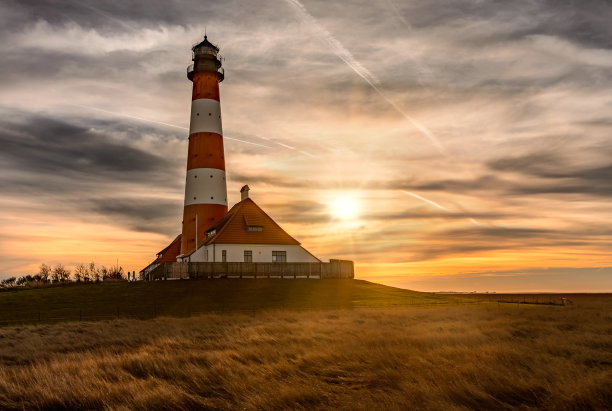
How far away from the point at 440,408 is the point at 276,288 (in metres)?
34.3

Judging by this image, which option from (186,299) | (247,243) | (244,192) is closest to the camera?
(186,299)

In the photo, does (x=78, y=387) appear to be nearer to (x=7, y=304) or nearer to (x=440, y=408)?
(x=440, y=408)

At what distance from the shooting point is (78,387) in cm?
1135

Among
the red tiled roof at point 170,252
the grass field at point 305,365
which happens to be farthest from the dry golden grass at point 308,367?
the red tiled roof at point 170,252

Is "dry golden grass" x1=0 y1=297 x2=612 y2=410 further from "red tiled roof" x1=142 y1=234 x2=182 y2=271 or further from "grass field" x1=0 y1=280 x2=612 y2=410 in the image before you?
"red tiled roof" x1=142 y1=234 x2=182 y2=271

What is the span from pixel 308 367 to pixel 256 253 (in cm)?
3616

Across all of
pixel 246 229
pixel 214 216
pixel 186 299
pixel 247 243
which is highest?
pixel 214 216

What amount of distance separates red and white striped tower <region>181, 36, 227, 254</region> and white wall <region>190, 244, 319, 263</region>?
2.01 metres

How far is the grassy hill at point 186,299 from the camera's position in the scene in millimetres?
33844

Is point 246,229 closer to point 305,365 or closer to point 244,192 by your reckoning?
point 244,192

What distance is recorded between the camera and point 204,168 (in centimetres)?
5172

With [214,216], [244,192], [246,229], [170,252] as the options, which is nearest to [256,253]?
[246,229]

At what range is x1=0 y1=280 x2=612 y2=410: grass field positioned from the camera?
10.3 metres

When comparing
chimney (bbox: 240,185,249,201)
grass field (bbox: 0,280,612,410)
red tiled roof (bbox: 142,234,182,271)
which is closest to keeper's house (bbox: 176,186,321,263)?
chimney (bbox: 240,185,249,201)
